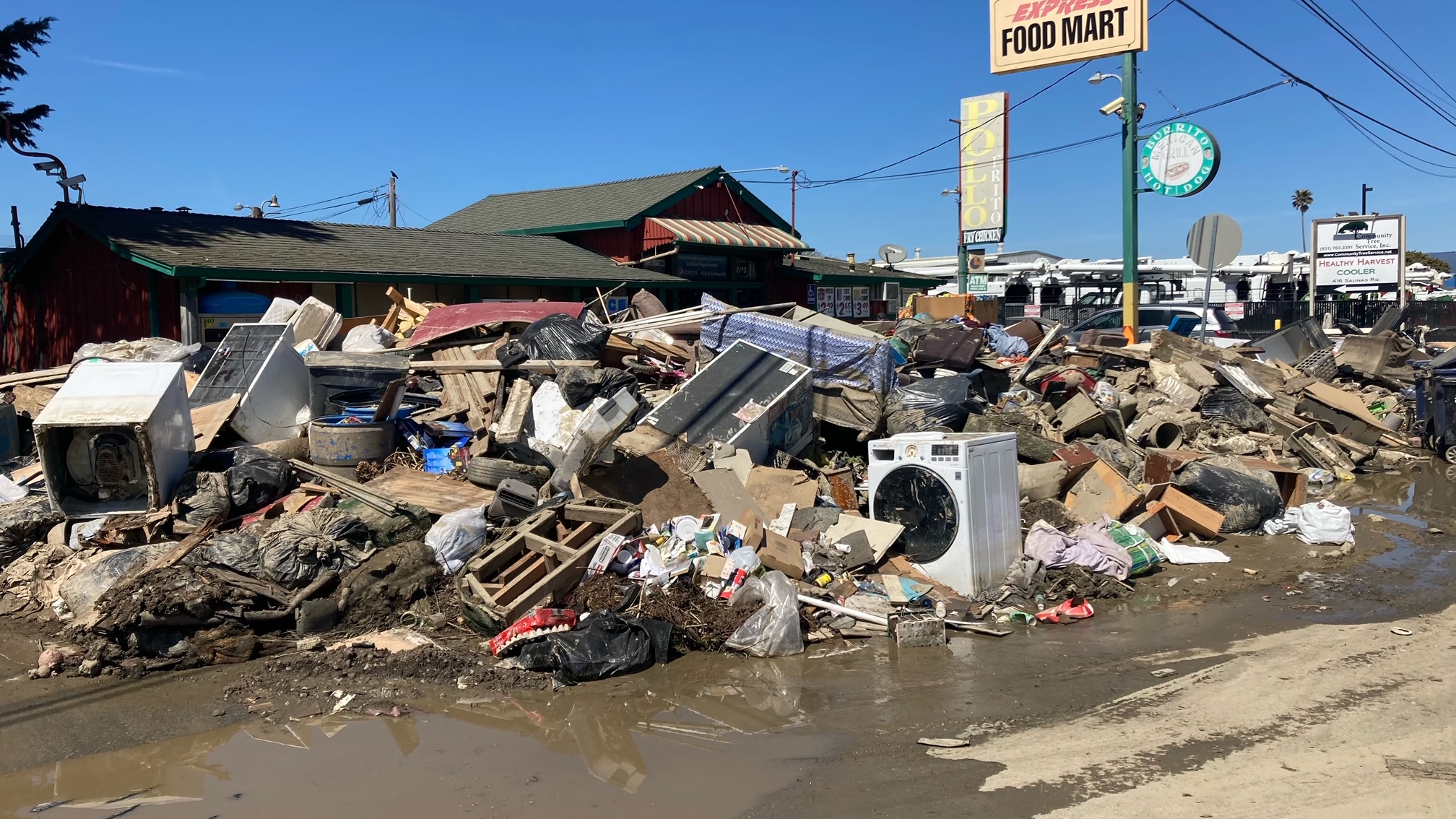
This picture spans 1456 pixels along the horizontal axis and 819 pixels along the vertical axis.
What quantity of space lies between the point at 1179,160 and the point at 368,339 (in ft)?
41.8

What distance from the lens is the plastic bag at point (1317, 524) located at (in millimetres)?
8164

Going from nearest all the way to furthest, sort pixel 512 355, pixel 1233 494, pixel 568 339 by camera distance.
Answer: pixel 1233 494, pixel 512 355, pixel 568 339

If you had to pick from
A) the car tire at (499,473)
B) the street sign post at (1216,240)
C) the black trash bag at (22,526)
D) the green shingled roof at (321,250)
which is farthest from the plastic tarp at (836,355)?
the green shingled roof at (321,250)

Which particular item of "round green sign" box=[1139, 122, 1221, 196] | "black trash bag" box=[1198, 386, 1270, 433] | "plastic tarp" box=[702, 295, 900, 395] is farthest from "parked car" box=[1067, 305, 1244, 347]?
"plastic tarp" box=[702, 295, 900, 395]

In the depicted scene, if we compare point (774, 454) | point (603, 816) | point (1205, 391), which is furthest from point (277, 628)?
point (1205, 391)

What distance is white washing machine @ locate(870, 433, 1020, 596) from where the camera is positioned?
6414 mm

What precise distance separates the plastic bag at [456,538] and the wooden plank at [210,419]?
8.13ft

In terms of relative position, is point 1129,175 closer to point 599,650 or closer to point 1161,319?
point 1161,319

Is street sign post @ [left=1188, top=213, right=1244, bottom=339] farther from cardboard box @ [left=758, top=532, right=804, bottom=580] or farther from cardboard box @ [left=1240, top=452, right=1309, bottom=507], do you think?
cardboard box @ [left=758, top=532, right=804, bottom=580]

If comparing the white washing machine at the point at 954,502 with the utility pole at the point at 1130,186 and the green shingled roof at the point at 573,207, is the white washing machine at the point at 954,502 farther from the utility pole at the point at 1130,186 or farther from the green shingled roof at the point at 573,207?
the green shingled roof at the point at 573,207

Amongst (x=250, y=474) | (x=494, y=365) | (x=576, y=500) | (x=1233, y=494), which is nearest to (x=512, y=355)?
(x=494, y=365)

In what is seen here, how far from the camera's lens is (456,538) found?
6359mm

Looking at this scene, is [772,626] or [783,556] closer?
[772,626]

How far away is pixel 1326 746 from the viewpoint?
4148 mm
